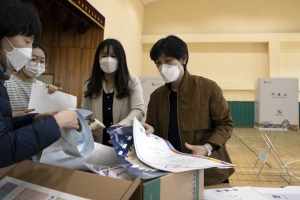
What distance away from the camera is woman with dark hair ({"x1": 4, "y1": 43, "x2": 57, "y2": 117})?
132cm

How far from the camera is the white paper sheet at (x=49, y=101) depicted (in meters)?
0.97

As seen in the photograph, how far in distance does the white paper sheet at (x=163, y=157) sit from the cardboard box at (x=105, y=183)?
3 cm

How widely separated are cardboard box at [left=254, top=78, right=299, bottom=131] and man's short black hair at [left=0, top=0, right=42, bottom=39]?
2.97 m

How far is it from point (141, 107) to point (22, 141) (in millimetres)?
885

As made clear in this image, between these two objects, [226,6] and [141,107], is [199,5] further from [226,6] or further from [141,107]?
[141,107]

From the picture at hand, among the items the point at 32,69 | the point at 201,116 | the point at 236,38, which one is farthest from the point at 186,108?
the point at 236,38

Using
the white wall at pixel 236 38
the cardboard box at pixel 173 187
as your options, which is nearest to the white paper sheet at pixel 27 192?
the cardboard box at pixel 173 187

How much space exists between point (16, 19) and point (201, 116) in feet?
2.84

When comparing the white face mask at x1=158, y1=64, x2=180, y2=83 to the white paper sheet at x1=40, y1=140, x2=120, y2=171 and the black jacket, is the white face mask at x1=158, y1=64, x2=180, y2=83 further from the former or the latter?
the black jacket

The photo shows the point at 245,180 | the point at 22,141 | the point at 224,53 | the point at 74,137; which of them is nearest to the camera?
the point at 22,141

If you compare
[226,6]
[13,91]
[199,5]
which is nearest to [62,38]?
[13,91]

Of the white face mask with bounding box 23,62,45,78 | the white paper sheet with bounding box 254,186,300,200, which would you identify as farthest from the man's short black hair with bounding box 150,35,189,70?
the white face mask with bounding box 23,62,45,78

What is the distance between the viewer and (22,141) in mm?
473

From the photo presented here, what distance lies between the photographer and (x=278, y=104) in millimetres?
2920
